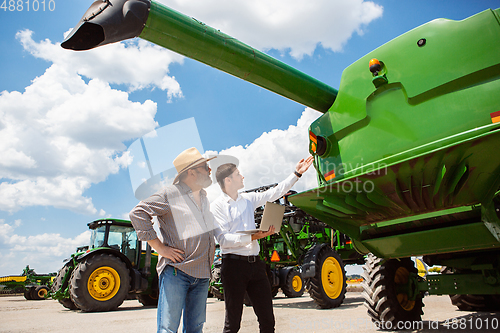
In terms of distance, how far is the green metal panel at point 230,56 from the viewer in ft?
8.13

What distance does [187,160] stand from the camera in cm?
243

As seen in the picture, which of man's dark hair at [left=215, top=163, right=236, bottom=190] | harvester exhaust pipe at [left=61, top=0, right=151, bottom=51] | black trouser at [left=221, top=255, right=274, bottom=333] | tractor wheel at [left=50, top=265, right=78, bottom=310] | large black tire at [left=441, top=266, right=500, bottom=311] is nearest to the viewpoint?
harvester exhaust pipe at [left=61, top=0, right=151, bottom=51]

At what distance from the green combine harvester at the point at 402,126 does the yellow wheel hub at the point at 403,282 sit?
0.44 meters

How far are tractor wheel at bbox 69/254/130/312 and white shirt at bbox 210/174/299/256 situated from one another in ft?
20.5

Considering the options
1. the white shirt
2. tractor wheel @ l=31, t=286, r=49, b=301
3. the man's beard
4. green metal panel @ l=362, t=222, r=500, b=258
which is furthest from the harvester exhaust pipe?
tractor wheel @ l=31, t=286, r=49, b=301

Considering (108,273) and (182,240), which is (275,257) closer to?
(108,273)

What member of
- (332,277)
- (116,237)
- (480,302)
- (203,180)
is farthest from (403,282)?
(116,237)

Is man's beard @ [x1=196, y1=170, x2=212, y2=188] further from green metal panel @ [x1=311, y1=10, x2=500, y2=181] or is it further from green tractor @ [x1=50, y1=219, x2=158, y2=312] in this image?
green tractor @ [x1=50, y1=219, x2=158, y2=312]

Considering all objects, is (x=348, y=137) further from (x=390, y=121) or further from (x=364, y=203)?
(x=364, y=203)

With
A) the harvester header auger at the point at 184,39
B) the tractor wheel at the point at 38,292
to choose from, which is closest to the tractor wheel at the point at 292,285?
the harvester header auger at the point at 184,39

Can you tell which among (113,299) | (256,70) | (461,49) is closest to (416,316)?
(461,49)

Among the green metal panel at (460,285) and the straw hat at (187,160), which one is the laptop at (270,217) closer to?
the straw hat at (187,160)

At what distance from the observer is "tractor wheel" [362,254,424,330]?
366 cm

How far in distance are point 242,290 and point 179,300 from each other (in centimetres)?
66
